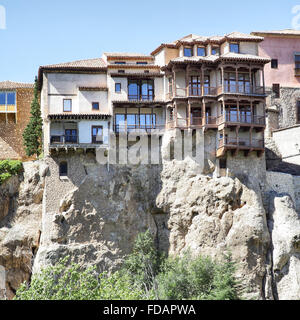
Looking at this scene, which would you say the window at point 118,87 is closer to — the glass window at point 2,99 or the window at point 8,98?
the window at point 8,98

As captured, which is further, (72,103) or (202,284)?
(72,103)

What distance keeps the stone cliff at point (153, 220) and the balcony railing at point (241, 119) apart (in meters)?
3.60

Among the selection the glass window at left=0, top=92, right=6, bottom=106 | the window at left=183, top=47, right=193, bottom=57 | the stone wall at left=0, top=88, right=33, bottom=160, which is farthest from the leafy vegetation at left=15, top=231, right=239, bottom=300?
the glass window at left=0, top=92, right=6, bottom=106

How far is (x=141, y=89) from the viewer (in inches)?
1997

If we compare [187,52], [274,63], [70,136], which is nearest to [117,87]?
[70,136]

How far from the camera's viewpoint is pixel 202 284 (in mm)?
44062

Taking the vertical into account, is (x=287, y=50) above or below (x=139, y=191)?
above

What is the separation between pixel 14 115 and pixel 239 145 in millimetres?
19389

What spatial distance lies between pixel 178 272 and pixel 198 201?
618cm

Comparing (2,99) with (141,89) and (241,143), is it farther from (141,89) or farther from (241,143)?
(241,143)
